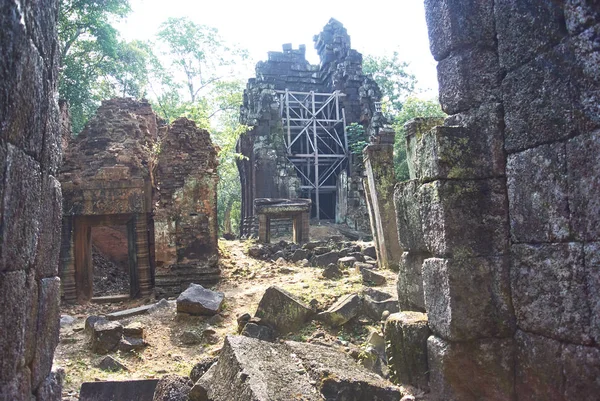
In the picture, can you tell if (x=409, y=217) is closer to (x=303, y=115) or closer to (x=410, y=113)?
(x=303, y=115)

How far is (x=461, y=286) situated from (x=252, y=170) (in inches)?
731

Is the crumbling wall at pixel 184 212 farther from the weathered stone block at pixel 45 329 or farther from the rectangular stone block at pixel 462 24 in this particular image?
the rectangular stone block at pixel 462 24

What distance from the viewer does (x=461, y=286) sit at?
2.85m

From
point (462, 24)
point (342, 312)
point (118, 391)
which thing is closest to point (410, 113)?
point (342, 312)

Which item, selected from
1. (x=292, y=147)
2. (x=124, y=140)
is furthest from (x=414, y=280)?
(x=292, y=147)

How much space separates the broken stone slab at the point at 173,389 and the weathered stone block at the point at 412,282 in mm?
2248

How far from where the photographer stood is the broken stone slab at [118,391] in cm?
430

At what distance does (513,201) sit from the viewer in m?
2.81

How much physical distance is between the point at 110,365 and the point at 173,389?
1.87 metres

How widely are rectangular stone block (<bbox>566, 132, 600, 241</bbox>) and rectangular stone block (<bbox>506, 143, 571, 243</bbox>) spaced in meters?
0.04

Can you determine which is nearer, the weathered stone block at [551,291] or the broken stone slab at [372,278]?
the weathered stone block at [551,291]

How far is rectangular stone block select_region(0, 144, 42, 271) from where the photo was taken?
1840 millimetres

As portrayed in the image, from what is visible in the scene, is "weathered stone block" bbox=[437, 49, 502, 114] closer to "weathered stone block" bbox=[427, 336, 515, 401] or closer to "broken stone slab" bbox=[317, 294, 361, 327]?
"weathered stone block" bbox=[427, 336, 515, 401]

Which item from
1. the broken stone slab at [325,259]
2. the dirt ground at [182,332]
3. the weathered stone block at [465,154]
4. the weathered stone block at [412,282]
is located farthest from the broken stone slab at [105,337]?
the broken stone slab at [325,259]
